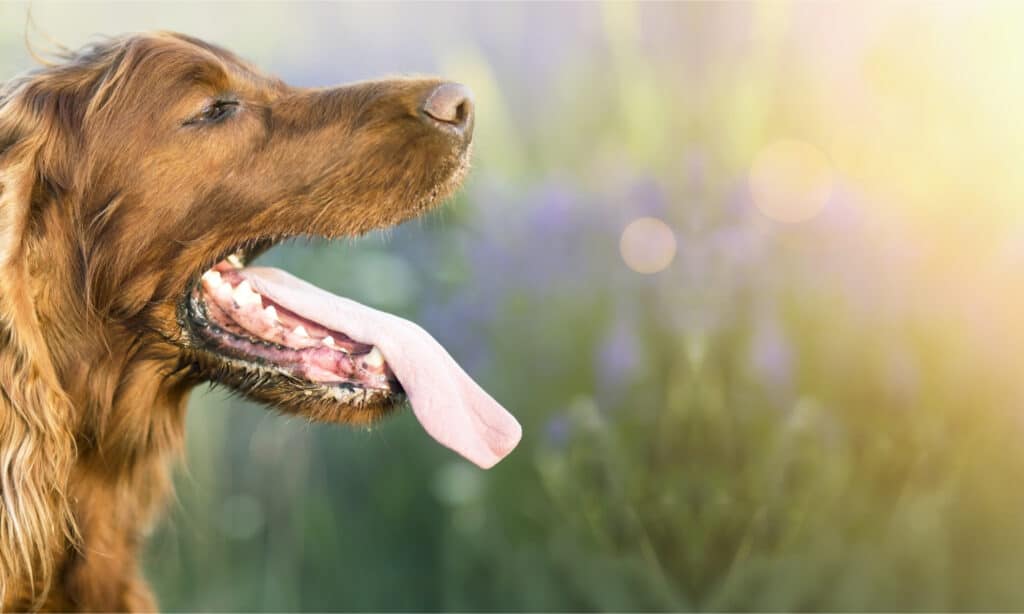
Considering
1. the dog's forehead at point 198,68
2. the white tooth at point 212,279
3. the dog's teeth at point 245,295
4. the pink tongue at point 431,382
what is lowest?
the pink tongue at point 431,382

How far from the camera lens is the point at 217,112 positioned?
2.09 meters

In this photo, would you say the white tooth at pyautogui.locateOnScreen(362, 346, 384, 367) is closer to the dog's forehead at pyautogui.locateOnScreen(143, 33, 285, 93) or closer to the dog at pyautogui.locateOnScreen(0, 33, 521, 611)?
the dog at pyautogui.locateOnScreen(0, 33, 521, 611)

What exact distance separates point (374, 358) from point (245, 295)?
35 centimetres

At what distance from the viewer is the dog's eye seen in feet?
6.75

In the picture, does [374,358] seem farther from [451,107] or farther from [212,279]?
[451,107]

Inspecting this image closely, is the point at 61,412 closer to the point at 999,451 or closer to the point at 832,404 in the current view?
the point at 832,404

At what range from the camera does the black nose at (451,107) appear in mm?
2088

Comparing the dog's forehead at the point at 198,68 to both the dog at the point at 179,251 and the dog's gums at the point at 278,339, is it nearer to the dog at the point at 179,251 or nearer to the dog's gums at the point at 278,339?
the dog at the point at 179,251

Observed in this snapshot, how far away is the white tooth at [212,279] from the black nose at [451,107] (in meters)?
0.61

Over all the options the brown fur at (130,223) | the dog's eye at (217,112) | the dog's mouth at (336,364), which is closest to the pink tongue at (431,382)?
the dog's mouth at (336,364)

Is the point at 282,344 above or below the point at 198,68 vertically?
below

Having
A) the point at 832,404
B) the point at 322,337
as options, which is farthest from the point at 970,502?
the point at 322,337

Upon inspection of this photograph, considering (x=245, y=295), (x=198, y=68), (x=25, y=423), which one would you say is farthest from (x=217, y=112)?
(x=25, y=423)

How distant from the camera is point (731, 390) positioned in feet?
11.9
